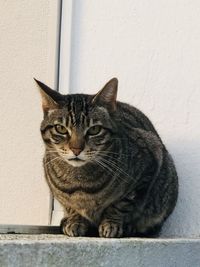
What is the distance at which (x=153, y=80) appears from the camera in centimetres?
301

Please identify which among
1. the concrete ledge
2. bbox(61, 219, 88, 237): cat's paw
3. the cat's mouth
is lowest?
bbox(61, 219, 88, 237): cat's paw

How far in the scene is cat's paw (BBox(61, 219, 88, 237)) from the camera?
8.28 ft

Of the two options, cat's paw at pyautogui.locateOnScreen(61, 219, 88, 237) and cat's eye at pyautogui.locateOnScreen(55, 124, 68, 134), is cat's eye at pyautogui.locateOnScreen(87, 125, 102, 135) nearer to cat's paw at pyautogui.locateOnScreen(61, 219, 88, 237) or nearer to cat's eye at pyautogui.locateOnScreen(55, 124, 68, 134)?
cat's eye at pyautogui.locateOnScreen(55, 124, 68, 134)

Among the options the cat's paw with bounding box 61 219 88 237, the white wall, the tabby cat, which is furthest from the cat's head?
the white wall

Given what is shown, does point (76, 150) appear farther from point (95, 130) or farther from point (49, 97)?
point (49, 97)

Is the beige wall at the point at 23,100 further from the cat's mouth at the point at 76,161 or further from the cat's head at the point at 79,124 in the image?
the cat's mouth at the point at 76,161

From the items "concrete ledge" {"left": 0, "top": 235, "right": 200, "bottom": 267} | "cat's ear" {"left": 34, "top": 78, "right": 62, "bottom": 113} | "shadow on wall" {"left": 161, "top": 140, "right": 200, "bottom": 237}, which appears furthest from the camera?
"shadow on wall" {"left": 161, "top": 140, "right": 200, "bottom": 237}

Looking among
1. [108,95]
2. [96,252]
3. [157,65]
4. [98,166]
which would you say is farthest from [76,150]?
[157,65]

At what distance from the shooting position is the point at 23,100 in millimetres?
3539

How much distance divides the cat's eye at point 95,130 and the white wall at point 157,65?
496 mm

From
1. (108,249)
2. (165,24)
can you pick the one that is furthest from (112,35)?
(108,249)

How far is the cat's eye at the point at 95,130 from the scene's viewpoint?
250cm

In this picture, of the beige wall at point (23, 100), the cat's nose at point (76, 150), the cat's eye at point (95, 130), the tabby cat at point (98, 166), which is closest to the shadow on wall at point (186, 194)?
the tabby cat at point (98, 166)

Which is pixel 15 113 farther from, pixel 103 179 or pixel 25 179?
pixel 103 179
